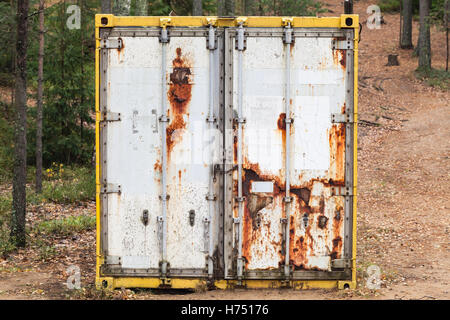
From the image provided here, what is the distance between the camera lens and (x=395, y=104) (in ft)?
80.8

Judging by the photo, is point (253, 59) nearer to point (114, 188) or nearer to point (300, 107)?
point (300, 107)

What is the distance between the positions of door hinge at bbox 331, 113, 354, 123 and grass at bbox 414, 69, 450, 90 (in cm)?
2049

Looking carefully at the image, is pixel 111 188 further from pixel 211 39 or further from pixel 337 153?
pixel 337 153

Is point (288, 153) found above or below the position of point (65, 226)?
above

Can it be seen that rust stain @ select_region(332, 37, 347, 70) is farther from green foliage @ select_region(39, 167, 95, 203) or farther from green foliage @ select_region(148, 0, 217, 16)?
green foliage @ select_region(148, 0, 217, 16)

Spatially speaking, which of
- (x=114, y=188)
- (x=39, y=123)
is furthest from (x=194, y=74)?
(x=39, y=123)

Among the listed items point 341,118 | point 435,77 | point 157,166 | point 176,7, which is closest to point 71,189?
point 157,166

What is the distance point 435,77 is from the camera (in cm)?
2689

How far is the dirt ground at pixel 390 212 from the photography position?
303 inches

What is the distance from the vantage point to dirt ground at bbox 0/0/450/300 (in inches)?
303

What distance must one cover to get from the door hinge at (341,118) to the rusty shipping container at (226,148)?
1 centimetres

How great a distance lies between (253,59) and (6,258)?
17.5 ft

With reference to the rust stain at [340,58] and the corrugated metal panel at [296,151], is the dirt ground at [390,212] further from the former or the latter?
the rust stain at [340,58]

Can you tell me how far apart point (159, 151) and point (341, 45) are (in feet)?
8.11
